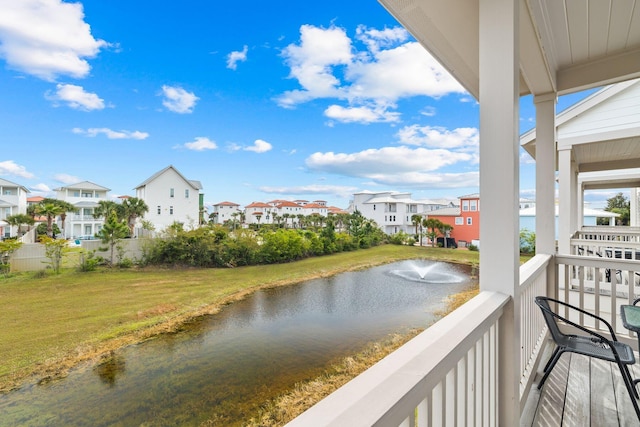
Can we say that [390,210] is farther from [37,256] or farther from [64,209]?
[37,256]

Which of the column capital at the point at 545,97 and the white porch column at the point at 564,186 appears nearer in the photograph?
the column capital at the point at 545,97

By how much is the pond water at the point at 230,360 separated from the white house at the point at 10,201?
146cm

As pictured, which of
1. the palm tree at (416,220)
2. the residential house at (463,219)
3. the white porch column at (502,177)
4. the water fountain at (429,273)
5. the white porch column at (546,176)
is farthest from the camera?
the palm tree at (416,220)

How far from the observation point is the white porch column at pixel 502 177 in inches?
36.1

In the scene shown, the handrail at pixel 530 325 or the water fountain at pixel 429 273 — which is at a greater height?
the handrail at pixel 530 325

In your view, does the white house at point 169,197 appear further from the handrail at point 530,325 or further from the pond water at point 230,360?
the handrail at point 530,325

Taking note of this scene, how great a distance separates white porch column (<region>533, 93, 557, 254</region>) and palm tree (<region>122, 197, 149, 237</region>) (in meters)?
4.85

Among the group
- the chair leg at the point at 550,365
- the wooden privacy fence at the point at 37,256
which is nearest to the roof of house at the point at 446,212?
the chair leg at the point at 550,365

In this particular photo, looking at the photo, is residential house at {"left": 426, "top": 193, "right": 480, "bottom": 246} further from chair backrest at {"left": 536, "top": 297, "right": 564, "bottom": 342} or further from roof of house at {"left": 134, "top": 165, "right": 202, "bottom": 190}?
chair backrest at {"left": 536, "top": 297, "right": 564, "bottom": 342}

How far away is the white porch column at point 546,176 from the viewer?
1.85 meters

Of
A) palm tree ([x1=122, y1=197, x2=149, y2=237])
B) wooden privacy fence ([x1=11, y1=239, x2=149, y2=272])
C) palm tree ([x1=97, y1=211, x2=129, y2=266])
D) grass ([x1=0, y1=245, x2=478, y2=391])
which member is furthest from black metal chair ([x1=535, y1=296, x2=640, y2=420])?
palm tree ([x1=122, y1=197, x2=149, y2=237])

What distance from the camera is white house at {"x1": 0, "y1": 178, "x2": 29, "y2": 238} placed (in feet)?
6.39

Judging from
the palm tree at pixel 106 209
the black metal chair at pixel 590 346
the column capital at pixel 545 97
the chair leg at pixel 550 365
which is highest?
the column capital at pixel 545 97

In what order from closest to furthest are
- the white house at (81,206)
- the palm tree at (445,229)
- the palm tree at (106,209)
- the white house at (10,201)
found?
the white house at (10,201) < the white house at (81,206) < the palm tree at (106,209) < the palm tree at (445,229)
